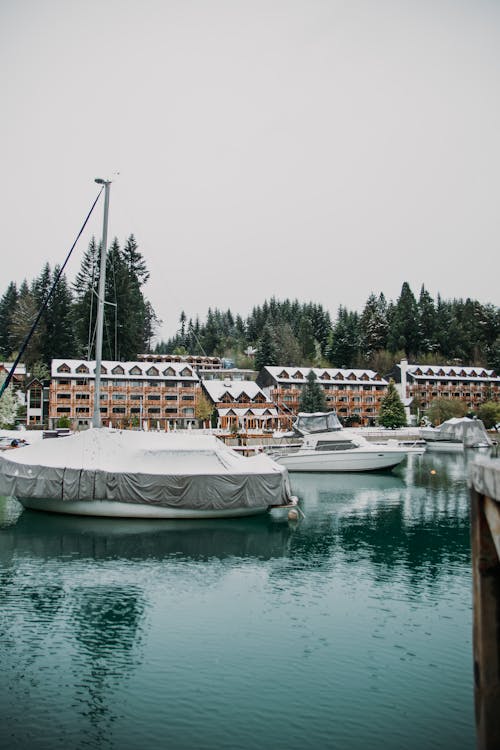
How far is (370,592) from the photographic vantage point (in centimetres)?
1666

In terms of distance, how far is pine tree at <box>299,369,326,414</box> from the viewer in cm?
8900

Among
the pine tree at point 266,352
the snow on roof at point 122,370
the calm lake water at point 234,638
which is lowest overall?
the calm lake water at point 234,638

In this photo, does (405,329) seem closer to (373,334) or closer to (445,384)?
(373,334)

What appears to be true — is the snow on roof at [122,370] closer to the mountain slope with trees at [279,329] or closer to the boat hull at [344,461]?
the mountain slope with trees at [279,329]

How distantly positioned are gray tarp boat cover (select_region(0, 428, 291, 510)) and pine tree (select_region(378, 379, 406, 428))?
2612 inches

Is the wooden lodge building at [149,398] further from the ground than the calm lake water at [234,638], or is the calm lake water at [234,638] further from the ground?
the wooden lodge building at [149,398]

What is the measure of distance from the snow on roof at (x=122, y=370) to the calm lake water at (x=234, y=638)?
61.0 metres

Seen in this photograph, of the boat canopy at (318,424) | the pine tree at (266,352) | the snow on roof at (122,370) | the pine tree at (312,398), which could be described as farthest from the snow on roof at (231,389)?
the boat canopy at (318,424)

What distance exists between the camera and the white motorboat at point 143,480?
2541cm

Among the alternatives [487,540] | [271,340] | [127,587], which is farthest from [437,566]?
[271,340]

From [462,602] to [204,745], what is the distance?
30.7 ft

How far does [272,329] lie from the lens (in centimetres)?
13538

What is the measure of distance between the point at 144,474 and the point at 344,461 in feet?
82.6

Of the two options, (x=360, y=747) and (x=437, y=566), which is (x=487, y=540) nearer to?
(x=360, y=747)
